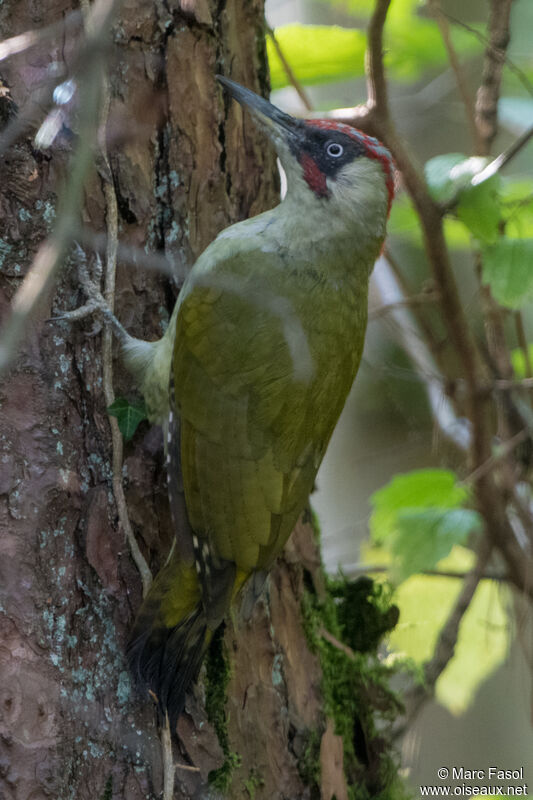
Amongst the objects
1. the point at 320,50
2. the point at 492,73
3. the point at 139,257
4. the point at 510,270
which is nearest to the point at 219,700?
the point at 139,257

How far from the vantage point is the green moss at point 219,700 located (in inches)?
75.7

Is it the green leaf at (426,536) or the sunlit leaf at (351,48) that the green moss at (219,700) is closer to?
the green leaf at (426,536)

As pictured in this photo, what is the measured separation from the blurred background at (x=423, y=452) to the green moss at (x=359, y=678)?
2.30ft

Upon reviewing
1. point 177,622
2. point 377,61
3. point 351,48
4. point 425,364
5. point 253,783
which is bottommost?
point 253,783

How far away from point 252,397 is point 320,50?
129 cm

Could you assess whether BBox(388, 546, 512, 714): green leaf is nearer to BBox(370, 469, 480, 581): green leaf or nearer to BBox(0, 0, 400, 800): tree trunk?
BBox(370, 469, 480, 581): green leaf

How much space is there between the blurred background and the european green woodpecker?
1.15 m

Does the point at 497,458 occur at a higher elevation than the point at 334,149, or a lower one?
lower

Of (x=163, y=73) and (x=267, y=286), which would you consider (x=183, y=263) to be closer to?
(x=267, y=286)

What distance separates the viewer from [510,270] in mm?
2225

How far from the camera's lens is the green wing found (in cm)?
189

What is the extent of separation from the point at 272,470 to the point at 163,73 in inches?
39.5

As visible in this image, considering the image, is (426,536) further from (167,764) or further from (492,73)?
(492,73)

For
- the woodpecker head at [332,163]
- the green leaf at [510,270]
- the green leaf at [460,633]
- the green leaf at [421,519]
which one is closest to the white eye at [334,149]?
the woodpecker head at [332,163]
